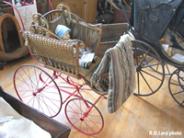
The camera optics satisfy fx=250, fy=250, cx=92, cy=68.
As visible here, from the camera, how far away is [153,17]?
2.06m

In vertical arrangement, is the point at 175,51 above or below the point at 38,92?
above

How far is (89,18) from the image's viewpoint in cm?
381

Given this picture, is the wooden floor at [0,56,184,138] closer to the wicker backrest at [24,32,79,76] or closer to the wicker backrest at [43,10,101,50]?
the wicker backrest at [24,32,79,76]

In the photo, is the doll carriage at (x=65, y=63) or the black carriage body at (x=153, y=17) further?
the black carriage body at (x=153, y=17)

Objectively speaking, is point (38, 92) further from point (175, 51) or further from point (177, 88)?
point (177, 88)

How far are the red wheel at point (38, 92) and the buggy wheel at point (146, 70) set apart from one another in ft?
2.71

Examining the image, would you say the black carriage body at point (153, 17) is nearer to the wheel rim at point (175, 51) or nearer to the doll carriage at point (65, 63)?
the wheel rim at point (175, 51)

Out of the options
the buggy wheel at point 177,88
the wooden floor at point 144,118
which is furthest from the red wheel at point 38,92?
the buggy wheel at point 177,88

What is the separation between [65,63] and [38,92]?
505 millimetres

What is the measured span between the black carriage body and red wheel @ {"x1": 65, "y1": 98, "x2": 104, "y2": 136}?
78cm

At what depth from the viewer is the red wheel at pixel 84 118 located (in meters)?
2.07

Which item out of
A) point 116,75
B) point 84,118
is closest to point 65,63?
point 116,75

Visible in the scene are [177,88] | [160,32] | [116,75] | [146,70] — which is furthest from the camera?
[146,70]

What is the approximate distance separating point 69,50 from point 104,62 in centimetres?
26
